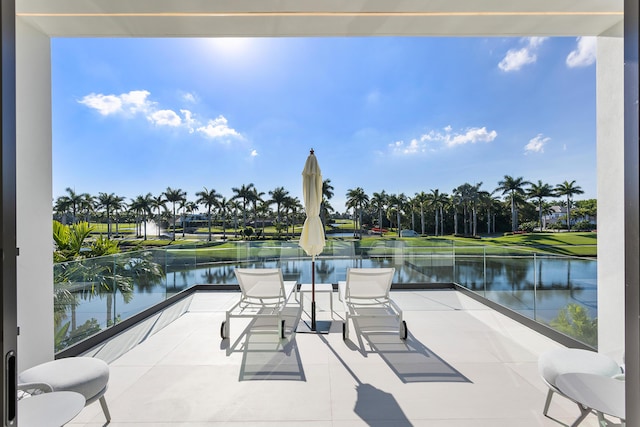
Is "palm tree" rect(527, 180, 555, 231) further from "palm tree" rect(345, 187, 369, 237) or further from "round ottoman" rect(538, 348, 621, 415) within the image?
"round ottoman" rect(538, 348, 621, 415)

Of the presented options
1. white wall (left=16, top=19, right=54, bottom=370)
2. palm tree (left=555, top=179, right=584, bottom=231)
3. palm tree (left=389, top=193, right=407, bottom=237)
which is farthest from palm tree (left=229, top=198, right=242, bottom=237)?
palm tree (left=555, top=179, right=584, bottom=231)

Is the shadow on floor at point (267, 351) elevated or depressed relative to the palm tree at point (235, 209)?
depressed

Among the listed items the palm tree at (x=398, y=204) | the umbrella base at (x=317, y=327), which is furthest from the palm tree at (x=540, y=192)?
the umbrella base at (x=317, y=327)

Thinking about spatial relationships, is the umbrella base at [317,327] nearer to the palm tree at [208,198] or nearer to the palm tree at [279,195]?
the palm tree at [279,195]

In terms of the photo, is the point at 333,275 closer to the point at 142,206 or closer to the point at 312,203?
the point at 312,203

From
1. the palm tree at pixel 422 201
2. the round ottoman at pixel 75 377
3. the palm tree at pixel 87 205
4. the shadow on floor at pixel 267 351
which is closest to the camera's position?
the round ottoman at pixel 75 377

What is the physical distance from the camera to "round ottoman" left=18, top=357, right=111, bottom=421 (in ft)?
6.86

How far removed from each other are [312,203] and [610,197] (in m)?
3.52

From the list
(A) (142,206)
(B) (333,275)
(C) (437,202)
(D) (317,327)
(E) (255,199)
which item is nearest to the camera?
(D) (317,327)

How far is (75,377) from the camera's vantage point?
7.02 feet

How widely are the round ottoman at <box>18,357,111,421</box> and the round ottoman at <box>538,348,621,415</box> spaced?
3.44 metres

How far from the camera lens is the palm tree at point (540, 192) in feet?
145

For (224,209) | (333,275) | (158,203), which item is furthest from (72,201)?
(333,275)

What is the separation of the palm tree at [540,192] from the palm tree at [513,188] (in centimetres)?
104
